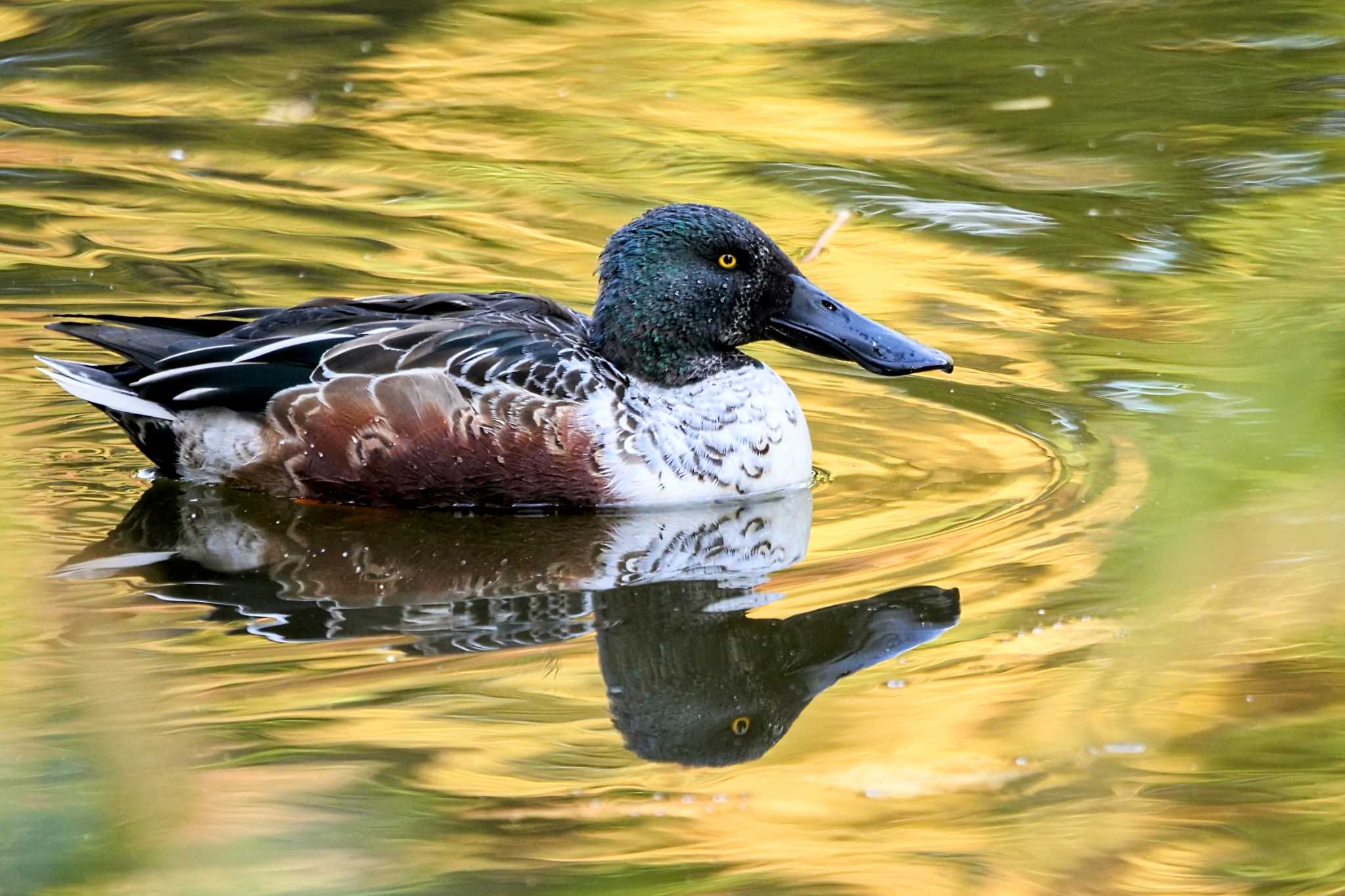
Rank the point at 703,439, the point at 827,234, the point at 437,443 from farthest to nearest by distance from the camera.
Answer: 1. the point at 827,234
2. the point at 703,439
3. the point at 437,443

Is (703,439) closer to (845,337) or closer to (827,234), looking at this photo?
(845,337)

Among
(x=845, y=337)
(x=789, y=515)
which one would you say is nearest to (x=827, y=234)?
(x=845, y=337)

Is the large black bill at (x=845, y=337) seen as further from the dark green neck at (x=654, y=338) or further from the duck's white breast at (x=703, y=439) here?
the dark green neck at (x=654, y=338)

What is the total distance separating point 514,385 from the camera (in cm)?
671

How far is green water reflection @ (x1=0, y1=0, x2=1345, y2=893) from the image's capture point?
4359 millimetres

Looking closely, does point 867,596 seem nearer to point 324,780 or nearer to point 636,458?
point 636,458

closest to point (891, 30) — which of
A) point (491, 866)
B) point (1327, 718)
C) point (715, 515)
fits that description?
point (715, 515)

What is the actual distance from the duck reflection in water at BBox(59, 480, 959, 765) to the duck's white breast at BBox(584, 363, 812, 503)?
105mm

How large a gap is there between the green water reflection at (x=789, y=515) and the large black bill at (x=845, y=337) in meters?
0.44

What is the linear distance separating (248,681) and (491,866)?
1311mm

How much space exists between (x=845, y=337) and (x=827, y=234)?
115 inches

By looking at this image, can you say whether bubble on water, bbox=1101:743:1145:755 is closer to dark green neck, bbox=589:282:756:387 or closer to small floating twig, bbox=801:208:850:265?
dark green neck, bbox=589:282:756:387

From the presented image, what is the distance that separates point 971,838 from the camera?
4305 millimetres

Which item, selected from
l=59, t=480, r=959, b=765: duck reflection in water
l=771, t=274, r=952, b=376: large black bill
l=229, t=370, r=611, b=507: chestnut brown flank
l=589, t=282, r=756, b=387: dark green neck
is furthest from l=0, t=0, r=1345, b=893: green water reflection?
l=589, t=282, r=756, b=387: dark green neck
